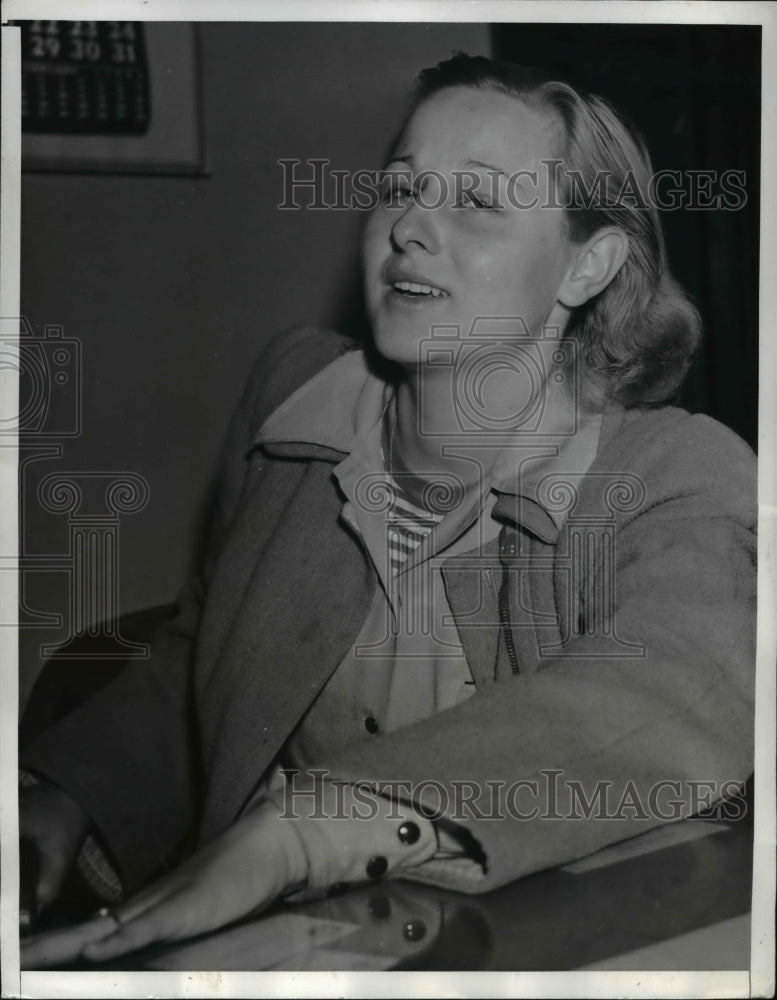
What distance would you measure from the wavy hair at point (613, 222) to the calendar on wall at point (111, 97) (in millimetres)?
271

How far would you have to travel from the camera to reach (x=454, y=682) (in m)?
1.15

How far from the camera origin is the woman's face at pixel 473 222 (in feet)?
3.74

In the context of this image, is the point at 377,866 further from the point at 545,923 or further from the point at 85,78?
the point at 85,78

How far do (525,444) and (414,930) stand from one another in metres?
0.55

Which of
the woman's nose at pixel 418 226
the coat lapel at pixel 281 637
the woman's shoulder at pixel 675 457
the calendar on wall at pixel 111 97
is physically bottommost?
the coat lapel at pixel 281 637

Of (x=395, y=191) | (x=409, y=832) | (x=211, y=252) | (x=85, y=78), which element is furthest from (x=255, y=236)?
(x=409, y=832)

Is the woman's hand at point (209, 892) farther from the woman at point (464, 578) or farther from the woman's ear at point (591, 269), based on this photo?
the woman's ear at point (591, 269)

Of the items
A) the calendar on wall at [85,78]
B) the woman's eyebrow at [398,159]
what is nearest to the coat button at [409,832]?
the woman's eyebrow at [398,159]

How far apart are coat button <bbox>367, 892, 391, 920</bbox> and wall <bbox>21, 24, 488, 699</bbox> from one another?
406 mm

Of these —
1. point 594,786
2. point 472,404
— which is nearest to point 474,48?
point 472,404

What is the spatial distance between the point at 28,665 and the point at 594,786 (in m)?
0.66

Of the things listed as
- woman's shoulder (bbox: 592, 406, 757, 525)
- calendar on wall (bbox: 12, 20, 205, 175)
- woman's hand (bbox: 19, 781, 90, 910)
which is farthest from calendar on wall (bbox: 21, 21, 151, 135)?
woman's hand (bbox: 19, 781, 90, 910)

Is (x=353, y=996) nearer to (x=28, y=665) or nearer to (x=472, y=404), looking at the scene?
(x=28, y=665)

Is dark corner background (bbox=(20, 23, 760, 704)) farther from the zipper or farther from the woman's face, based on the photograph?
the zipper
